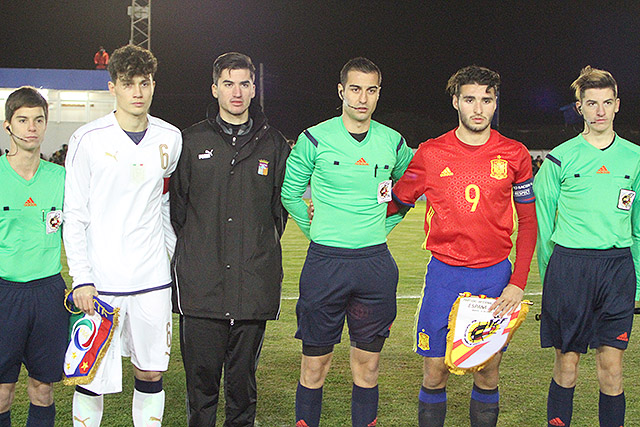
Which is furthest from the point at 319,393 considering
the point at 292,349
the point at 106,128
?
the point at 292,349

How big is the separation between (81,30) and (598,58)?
28.9 meters

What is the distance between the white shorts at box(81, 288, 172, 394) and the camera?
3.30 meters

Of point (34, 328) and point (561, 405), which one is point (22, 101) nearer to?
point (34, 328)

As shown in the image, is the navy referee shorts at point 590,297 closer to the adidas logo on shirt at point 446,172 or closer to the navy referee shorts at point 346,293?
the adidas logo on shirt at point 446,172

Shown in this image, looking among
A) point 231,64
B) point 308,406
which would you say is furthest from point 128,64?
point 308,406

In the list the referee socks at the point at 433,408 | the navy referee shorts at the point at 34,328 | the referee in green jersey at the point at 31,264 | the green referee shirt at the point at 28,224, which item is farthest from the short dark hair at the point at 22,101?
the referee socks at the point at 433,408

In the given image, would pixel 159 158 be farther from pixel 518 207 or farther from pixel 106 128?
pixel 518 207

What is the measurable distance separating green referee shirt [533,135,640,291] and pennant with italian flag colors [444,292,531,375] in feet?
1.99

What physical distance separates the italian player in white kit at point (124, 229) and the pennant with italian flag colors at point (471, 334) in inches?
54.5

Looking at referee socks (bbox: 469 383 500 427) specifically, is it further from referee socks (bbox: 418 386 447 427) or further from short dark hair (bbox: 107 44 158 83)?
short dark hair (bbox: 107 44 158 83)

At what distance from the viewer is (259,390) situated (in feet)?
15.6

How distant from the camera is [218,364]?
11.7ft

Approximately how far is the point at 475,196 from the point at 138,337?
68.9 inches

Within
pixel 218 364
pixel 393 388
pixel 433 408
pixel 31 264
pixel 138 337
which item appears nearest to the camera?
pixel 31 264
